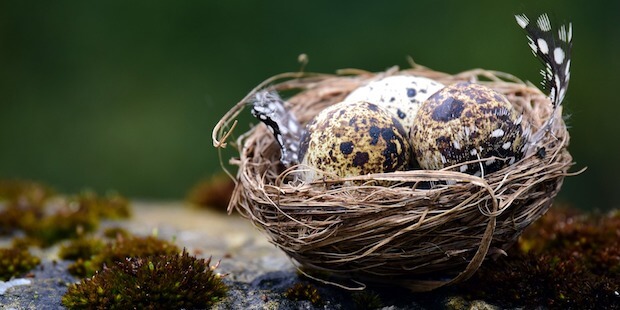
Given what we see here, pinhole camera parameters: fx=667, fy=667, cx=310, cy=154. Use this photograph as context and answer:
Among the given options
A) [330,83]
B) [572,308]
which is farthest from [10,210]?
[572,308]

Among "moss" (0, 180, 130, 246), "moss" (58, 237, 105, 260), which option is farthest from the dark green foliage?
"moss" (0, 180, 130, 246)

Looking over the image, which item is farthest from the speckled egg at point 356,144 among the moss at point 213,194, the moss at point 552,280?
the moss at point 213,194

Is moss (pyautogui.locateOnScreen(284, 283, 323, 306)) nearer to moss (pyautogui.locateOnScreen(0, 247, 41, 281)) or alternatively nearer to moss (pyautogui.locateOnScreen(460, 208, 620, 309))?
moss (pyautogui.locateOnScreen(460, 208, 620, 309))

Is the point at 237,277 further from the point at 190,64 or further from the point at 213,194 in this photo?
the point at 190,64

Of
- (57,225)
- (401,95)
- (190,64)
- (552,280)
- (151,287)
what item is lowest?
(552,280)

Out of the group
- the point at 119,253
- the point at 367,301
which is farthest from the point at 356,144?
the point at 119,253

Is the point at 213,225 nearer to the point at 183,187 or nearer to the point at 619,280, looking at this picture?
the point at 619,280

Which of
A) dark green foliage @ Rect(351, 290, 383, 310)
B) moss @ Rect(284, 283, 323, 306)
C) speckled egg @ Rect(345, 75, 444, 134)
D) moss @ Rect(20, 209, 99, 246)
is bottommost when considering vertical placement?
dark green foliage @ Rect(351, 290, 383, 310)

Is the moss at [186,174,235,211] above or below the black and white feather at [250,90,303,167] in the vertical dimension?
below
